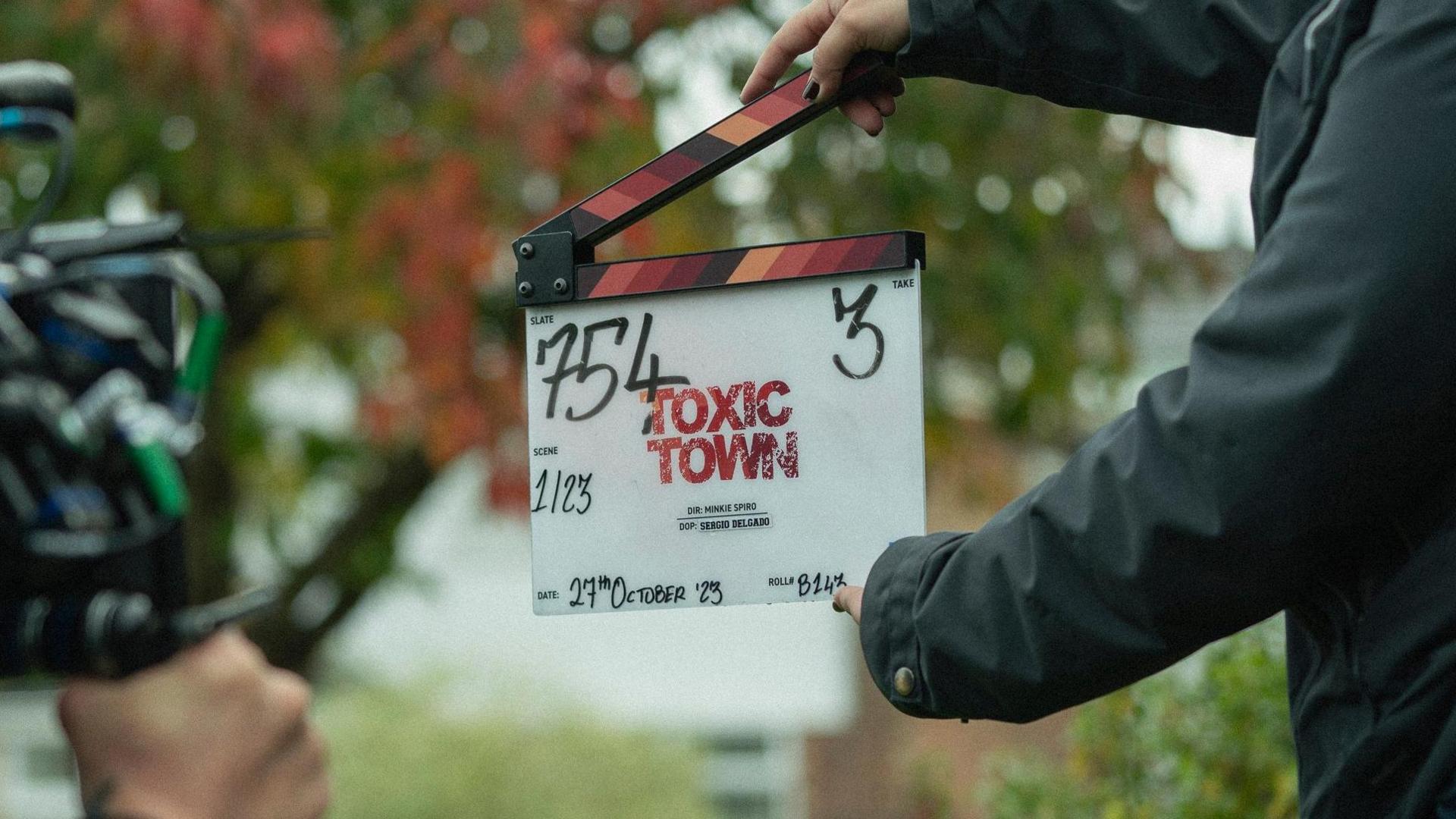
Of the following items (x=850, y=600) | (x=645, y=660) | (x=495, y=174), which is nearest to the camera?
(x=850, y=600)

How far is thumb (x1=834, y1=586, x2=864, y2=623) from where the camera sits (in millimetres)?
1657

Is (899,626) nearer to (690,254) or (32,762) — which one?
(690,254)

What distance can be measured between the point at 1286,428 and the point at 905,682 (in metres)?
0.44

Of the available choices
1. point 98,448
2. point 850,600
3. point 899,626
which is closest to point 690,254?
point 850,600

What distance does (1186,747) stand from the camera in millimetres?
3041

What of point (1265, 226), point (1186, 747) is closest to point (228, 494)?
point (1186, 747)

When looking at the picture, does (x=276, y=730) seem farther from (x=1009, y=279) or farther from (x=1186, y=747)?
(x=1009, y=279)

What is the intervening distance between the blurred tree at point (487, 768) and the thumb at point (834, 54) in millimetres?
8536

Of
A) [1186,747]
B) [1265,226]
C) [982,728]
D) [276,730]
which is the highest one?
[1265,226]

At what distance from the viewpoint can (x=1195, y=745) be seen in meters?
3.06

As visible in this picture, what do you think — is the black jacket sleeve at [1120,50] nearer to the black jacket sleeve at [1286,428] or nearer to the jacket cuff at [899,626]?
the black jacket sleeve at [1286,428]

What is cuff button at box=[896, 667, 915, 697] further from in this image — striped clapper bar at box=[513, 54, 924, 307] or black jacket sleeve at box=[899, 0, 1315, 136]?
black jacket sleeve at box=[899, 0, 1315, 136]

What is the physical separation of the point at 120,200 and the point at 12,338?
15.0ft

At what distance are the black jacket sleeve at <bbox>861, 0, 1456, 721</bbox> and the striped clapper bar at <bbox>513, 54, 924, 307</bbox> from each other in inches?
22.0
